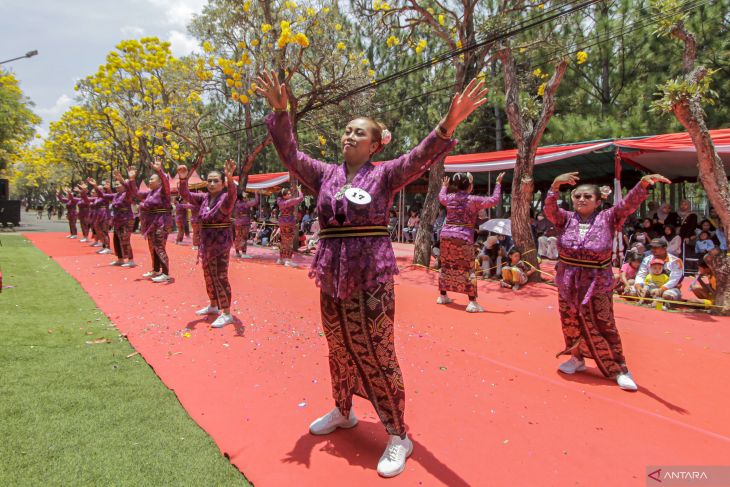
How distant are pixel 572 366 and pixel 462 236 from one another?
108 inches

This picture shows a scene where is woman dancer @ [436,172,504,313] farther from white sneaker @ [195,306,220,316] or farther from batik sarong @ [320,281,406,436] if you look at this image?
batik sarong @ [320,281,406,436]

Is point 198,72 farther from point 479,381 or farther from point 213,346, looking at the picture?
point 479,381

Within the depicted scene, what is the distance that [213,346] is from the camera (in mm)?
4570

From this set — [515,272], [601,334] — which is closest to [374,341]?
[601,334]

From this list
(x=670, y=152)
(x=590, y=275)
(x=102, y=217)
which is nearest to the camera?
(x=590, y=275)

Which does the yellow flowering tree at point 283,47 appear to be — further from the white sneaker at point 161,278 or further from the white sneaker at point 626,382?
the white sneaker at point 626,382

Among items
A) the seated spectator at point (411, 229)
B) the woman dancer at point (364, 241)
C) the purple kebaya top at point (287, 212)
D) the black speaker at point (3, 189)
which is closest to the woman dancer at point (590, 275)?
the woman dancer at point (364, 241)

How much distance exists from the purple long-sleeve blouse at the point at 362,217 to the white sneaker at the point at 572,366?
2.43 meters

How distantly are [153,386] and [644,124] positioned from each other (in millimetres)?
14518

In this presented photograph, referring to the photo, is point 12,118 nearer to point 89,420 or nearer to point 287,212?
point 287,212

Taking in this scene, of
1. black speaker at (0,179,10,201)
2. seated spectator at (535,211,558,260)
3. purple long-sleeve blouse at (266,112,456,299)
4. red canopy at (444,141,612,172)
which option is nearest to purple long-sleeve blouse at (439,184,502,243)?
purple long-sleeve blouse at (266,112,456,299)

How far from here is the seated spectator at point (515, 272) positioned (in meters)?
8.46

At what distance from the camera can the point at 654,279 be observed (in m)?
7.36

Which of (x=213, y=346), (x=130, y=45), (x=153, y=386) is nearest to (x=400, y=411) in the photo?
(x=153, y=386)
